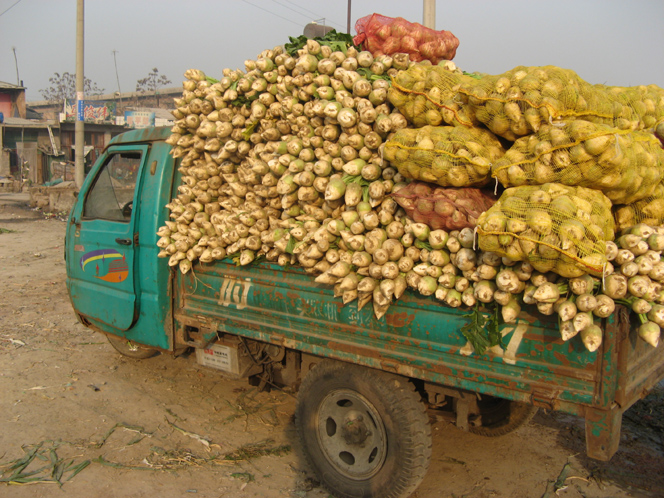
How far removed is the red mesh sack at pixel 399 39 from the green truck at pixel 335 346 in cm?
165

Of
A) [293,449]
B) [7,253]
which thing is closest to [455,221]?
[293,449]

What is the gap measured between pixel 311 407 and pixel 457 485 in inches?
44.2

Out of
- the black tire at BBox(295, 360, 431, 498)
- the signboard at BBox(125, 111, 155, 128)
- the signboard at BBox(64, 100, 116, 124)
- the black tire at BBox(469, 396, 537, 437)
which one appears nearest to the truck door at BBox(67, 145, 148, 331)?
the black tire at BBox(295, 360, 431, 498)

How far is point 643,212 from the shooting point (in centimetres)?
277

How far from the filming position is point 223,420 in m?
4.33

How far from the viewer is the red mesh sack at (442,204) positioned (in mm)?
2578

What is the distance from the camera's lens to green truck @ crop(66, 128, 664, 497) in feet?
8.11

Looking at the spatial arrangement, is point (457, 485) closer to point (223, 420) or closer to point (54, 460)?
point (223, 420)

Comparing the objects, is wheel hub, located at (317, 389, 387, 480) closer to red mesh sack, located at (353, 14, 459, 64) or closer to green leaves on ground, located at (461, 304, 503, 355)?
green leaves on ground, located at (461, 304, 503, 355)

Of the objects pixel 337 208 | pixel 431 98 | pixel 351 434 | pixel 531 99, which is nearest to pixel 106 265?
pixel 337 208

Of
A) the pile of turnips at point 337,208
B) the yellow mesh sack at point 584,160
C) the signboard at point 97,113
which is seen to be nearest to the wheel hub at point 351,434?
the pile of turnips at point 337,208

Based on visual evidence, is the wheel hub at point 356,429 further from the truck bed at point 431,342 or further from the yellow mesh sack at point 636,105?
the yellow mesh sack at point 636,105

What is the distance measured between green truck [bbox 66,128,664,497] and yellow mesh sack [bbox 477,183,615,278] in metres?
0.35

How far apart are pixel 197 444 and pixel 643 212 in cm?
337
